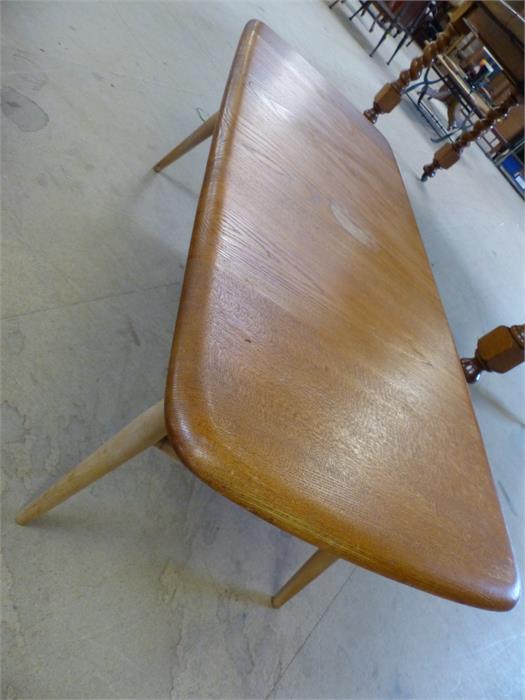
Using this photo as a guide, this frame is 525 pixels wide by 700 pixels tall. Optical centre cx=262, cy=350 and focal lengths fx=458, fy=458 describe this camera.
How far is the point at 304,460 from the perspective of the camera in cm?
43

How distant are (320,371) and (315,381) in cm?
2

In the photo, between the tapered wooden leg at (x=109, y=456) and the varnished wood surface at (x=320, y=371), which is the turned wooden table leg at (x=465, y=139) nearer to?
the varnished wood surface at (x=320, y=371)

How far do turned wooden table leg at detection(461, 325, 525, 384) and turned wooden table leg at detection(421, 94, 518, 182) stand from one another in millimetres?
861

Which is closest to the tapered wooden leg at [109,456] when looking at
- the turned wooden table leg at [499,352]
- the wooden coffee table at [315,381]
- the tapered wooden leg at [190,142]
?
the wooden coffee table at [315,381]

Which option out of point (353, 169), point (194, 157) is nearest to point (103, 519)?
point (353, 169)

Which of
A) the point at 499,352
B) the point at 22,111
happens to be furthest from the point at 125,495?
the point at 499,352

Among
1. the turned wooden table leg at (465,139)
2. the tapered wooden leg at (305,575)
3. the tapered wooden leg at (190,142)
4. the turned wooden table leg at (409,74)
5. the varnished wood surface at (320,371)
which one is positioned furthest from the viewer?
the turned wooden table leg at (465,139)

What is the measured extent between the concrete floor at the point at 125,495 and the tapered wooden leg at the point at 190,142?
1.7 inches

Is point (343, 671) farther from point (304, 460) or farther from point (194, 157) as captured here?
point (194, 157)

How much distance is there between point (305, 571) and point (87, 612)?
0.99 ft

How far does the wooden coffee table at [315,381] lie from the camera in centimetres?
40

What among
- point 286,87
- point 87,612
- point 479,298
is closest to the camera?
point 87,612

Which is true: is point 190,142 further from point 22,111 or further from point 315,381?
point 315,381

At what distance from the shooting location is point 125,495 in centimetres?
71
